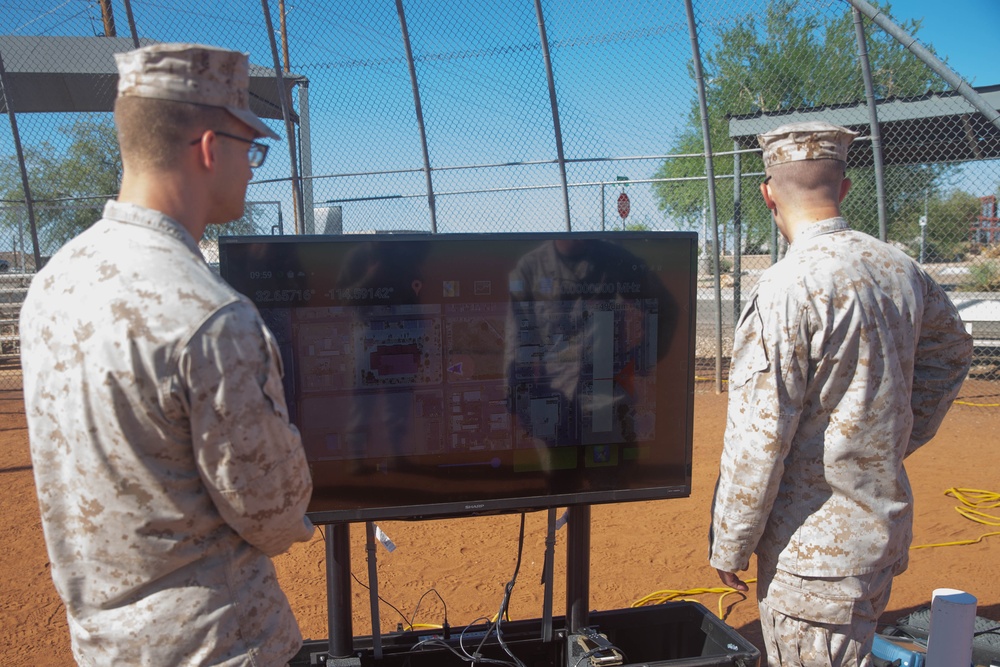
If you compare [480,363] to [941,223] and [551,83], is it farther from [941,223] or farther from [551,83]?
[941,223]

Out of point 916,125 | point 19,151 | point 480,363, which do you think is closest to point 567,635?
point 480,363

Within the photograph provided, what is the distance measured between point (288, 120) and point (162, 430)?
852 centimetres

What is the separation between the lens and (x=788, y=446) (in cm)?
248

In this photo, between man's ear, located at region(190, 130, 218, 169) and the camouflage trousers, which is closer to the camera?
man's ear, located at region(190, 130, 218, 169)

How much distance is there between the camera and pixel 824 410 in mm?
2518

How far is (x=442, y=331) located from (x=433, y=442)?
0.37m

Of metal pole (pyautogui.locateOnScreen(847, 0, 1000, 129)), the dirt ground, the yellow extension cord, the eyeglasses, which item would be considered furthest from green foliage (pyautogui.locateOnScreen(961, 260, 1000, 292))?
the eyeglasses

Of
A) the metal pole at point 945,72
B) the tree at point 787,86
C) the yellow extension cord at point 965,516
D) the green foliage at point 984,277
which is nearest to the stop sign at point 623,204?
the tree at point 787,86

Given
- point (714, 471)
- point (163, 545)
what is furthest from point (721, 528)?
point (714, 471)

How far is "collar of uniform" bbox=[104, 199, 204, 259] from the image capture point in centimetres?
180

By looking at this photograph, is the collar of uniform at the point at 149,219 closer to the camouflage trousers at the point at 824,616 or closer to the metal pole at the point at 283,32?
the camouflage trousers at the point at 824,616

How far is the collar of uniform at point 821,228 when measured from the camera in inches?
101

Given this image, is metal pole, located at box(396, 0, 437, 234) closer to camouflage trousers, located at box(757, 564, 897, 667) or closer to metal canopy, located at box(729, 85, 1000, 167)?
metal canopy, located at box(729, 85, 1000, 167)

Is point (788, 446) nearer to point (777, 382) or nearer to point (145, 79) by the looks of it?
point (777, 382)
